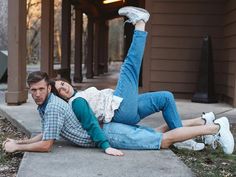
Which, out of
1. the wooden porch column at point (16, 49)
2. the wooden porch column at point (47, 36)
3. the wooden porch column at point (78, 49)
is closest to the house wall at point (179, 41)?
the wooden porch column at point (47, 36)

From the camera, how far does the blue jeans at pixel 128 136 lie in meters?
4.36

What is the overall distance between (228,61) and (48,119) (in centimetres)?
490

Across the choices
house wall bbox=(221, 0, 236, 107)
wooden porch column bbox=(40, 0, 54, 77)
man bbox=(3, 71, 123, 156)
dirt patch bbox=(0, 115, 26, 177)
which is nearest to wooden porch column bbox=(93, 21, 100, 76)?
wooden porch column bbox=(40, 0, 54, 77)

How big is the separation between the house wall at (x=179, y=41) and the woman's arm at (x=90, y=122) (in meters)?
4.61

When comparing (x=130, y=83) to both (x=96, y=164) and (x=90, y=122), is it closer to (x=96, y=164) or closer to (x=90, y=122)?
(x=90, y=122)

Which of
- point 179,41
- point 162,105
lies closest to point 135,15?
point 162,105

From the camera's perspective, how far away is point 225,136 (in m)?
4.52

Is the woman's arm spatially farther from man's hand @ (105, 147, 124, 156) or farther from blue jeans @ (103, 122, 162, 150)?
blue jeans @ (103, 122, 162, 150)

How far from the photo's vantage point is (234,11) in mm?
7953

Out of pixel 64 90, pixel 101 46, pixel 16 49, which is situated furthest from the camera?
pixel 101 46

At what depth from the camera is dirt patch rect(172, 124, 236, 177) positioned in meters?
4.17

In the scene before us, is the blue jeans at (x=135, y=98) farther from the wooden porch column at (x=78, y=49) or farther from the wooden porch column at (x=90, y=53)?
the wooden porch column at (x=90, y=53)

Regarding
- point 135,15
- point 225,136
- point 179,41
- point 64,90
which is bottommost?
point 225,136

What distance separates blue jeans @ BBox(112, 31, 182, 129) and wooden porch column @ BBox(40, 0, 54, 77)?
5.21 meters
